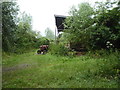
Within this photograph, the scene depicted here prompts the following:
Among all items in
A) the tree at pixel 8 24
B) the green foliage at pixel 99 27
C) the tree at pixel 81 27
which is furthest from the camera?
the tree at pixel 81 27

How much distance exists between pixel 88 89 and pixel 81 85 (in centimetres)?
24

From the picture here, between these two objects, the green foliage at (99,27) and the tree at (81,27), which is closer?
the green foliage at (99,27)

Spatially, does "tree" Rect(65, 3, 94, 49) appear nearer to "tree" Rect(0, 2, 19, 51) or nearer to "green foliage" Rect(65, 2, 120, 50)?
"green foliage" Rect(65, 2, 120, 50)

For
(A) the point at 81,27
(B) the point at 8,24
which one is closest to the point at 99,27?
(A) the point at 81,27

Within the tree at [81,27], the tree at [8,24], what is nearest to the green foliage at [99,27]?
the tree at [81,27]

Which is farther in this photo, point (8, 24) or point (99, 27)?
point (99, 27)

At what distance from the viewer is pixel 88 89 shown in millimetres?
2457

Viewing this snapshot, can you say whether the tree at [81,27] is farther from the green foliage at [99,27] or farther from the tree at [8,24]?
the tree at [8,24]

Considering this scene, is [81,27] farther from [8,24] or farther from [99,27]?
[8,24]

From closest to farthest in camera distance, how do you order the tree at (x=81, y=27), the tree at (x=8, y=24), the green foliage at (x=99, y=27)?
the tree at (x=8, y=24)
the green foliage at (x=99, y=27)
the tree at (x=81, y=27)

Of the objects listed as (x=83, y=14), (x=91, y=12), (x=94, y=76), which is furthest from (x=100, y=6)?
(x=94, y=76)

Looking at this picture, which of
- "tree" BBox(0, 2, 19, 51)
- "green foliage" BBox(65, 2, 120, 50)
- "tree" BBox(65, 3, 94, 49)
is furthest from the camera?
"tree" BBox(65, 3, 94, 49)

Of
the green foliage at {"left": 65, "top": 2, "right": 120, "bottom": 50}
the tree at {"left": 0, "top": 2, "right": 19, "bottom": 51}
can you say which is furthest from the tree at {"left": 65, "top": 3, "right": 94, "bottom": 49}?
the tree at {"left": 0, "top": 2, "right": 19, "bottom": 51}

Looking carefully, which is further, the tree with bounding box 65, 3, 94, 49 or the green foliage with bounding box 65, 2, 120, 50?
the tree with bounding box 65, 3, 94, 49
